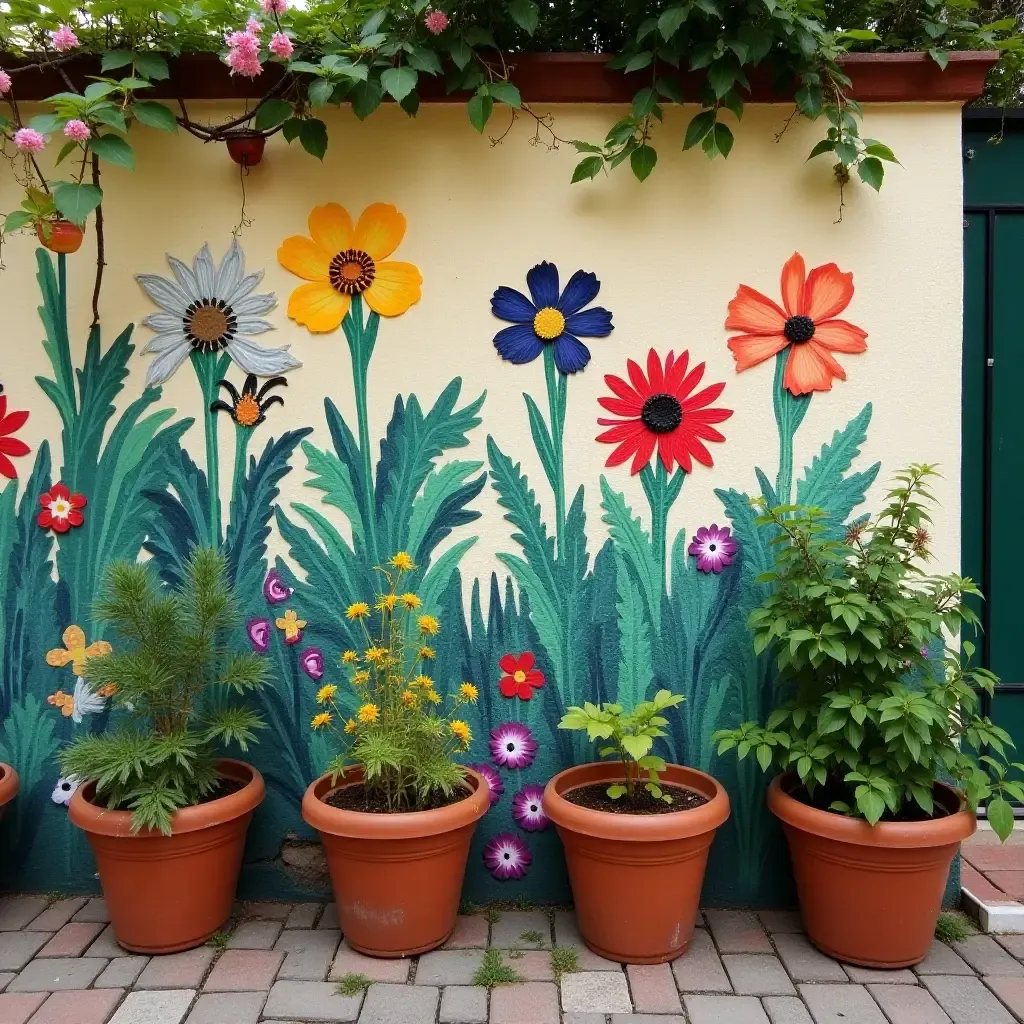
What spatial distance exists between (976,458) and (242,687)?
9.00ft

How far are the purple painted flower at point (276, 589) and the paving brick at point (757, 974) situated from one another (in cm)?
175

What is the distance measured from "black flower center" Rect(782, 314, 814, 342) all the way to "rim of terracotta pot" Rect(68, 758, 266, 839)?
2.22m

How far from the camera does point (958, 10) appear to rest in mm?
2916

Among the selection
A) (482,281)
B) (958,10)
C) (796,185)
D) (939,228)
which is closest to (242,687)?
(482,281)

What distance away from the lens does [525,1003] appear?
2291 mm

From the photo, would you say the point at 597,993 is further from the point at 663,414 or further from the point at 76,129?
the point at 76,129

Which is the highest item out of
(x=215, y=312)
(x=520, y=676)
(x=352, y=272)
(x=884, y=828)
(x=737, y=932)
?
(x=352, y=272)

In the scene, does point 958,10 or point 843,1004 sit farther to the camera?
point 958,10

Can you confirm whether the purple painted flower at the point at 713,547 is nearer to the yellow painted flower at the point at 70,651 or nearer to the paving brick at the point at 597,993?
the paving brick at the point at 597,993

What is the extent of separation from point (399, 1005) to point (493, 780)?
751mm

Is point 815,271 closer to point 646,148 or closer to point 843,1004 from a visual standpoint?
point 646,148

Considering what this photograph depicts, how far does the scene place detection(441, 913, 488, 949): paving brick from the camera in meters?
2.59

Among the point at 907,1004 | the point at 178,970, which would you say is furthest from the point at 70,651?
the point at 907,1004

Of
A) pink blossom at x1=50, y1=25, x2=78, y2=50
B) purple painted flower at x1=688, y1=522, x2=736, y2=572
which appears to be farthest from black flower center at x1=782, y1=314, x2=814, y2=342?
pink blossom at x1=50, y1=25, x2=78, y2=50
